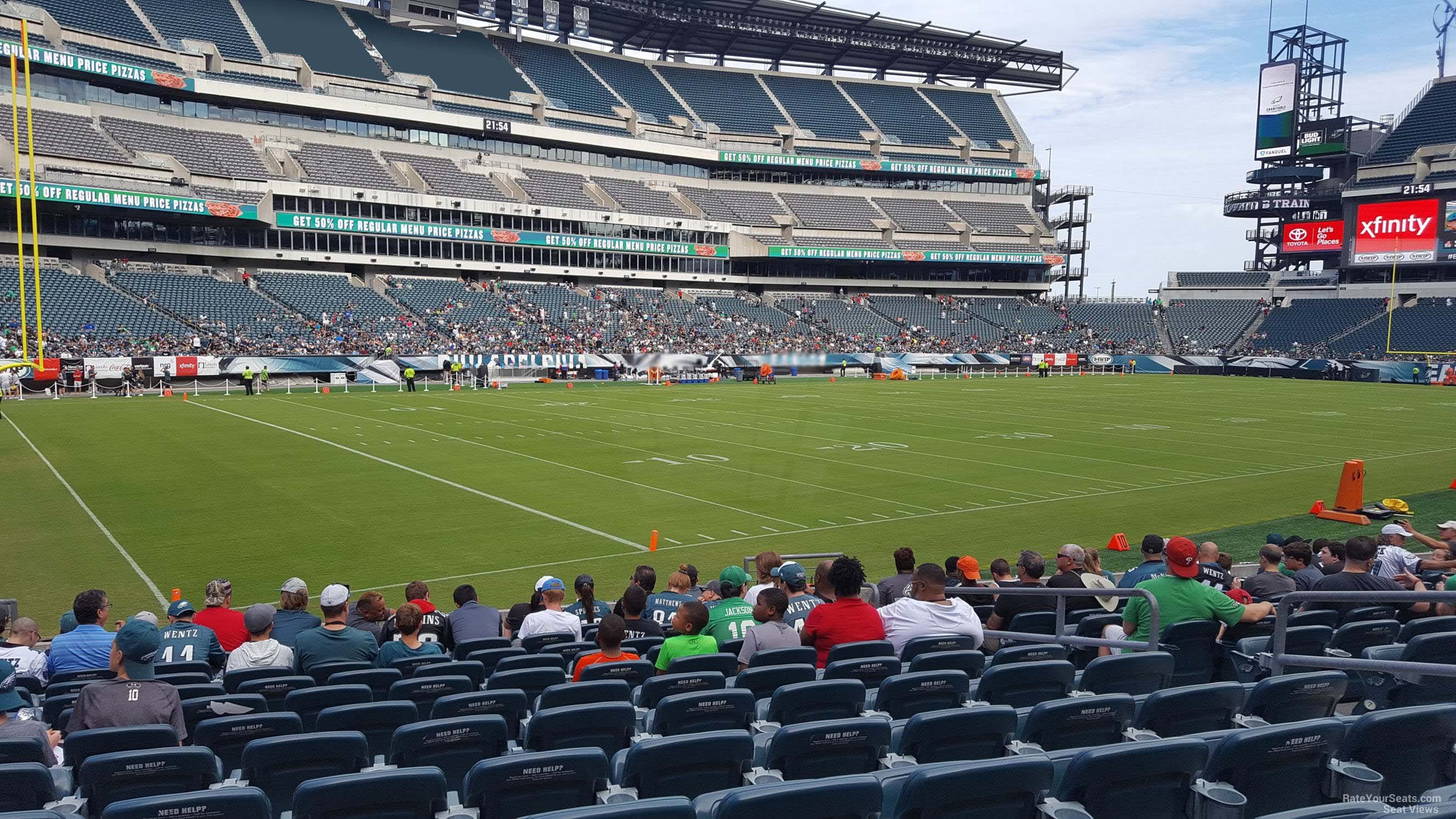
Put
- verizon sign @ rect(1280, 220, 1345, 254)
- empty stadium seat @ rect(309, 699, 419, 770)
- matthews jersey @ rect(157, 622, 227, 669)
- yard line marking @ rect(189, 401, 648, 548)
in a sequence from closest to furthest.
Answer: empty stadium seat @ rect(309, 699, 419, 770), matthews jersey @ rect(157, 622, 227, 669), yard line marking @ rect(189, 401, 648, 548), verizon sign @ rect(1280, 220, 1345, 254)

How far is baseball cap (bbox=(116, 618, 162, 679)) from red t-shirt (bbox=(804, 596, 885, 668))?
421 cm

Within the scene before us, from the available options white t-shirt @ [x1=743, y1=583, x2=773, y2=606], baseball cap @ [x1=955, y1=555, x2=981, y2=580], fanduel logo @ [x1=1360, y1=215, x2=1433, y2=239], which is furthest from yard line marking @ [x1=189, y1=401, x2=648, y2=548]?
fanduel logo @ [x1=1360, y1=215, x2=1433, y2=239]

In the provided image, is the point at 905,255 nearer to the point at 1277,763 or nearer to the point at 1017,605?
the point at 1017,605

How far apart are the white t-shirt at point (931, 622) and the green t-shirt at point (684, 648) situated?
139 centimetres

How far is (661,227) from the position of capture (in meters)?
80.8

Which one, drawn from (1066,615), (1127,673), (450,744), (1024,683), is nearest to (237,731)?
(450,744)

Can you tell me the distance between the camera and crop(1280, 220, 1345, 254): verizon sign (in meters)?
81.6

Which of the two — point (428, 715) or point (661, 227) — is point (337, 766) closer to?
point (428, 715)

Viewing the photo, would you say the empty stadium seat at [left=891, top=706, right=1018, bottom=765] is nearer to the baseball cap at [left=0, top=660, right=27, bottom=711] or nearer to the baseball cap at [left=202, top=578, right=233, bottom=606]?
the baseball cap at [left=0, top=660, right=27, bottom=711]

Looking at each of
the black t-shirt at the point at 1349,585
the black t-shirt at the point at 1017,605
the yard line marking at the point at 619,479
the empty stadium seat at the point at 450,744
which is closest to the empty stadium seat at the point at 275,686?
the empty stadium seat at the point at 450,744

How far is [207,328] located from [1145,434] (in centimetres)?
4831

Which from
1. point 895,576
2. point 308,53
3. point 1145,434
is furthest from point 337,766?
point 308,53

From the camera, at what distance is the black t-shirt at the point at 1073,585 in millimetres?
8891

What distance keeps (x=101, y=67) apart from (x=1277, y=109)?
90.3 m
